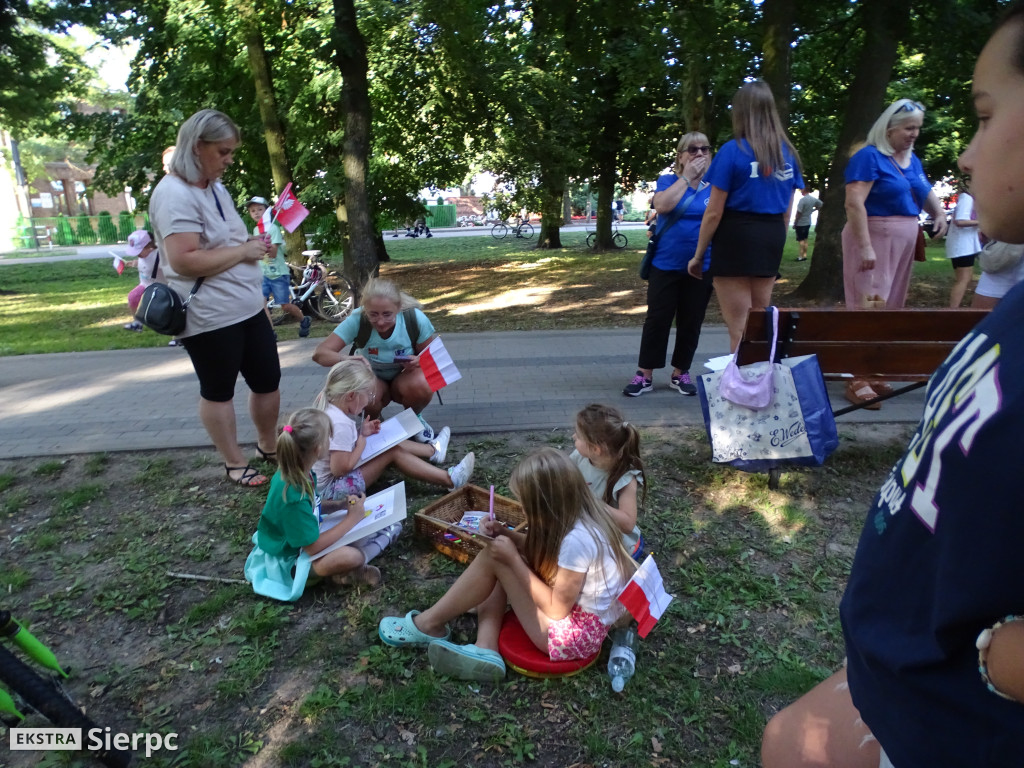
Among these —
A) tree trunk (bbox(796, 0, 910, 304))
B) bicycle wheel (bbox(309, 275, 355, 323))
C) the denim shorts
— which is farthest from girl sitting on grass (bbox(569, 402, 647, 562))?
bicycle wheel (bbox(309, 275, 355, 323))

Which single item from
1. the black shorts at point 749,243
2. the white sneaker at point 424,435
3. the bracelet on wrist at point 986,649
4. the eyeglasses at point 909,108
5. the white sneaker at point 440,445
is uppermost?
the eyeglasses at point 909,108

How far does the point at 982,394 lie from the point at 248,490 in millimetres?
3918

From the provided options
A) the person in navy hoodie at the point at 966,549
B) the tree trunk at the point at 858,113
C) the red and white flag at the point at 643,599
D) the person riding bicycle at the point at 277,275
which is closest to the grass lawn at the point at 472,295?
the person riding bicycle at the point at 277,275

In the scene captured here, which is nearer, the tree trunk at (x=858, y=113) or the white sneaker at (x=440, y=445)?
the white sneaker at (x=440, y=445)

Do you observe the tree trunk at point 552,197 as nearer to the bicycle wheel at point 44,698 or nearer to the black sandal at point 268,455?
the black sandal at point 268,455

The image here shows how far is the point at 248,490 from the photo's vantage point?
412 cm

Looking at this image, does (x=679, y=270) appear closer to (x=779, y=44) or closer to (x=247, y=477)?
(x=247, y=477)

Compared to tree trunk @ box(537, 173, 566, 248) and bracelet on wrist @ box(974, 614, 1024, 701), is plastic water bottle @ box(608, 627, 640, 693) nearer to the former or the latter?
bracelet on wrist @ box(974, 614, 1024, 701)

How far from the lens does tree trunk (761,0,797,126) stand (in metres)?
8.45

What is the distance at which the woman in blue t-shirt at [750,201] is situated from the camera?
14.1 ft

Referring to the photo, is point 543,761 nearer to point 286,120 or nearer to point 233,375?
point 233,375

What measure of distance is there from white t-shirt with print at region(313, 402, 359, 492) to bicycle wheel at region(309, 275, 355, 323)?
276 inches

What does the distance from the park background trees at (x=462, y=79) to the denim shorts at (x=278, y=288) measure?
36.7 inches

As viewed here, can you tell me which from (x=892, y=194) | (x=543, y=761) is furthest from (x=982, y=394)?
(x=892, y=194)
